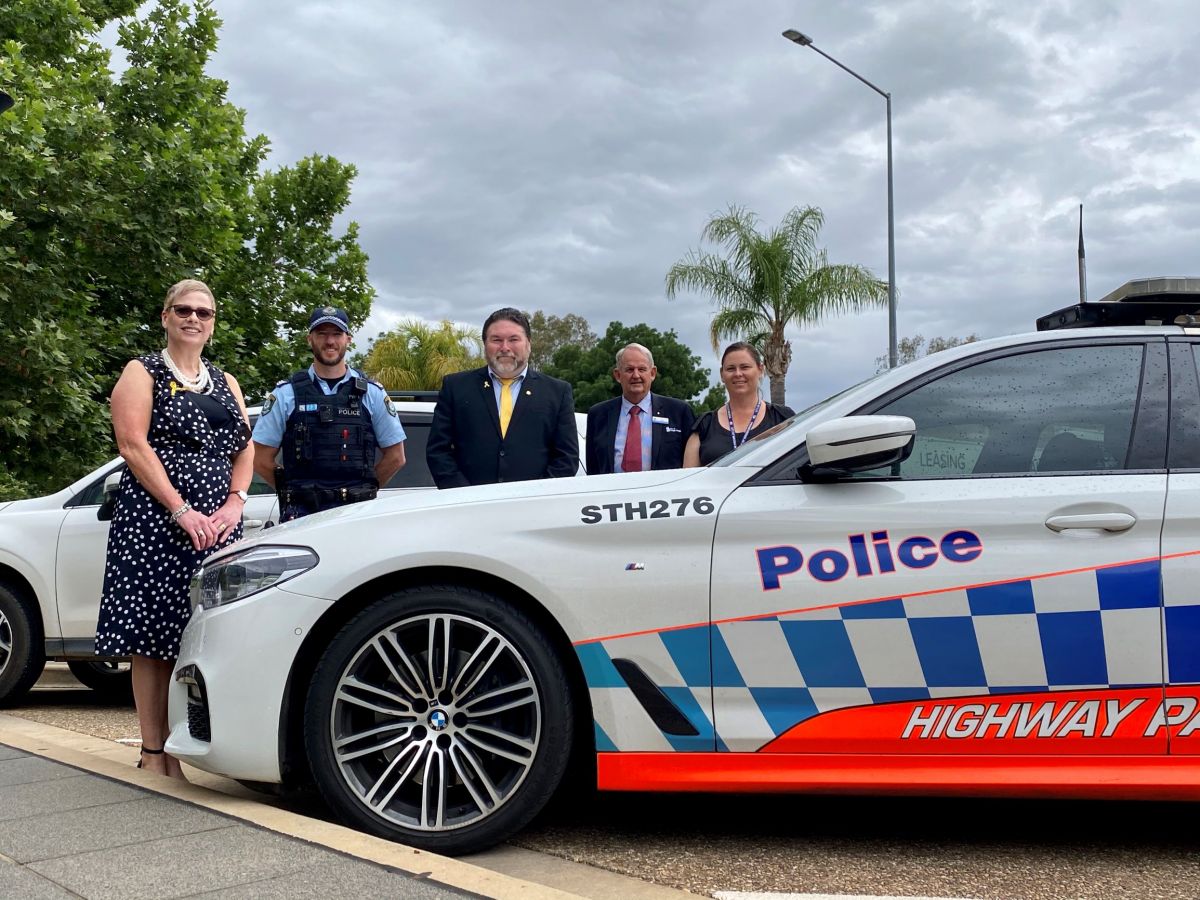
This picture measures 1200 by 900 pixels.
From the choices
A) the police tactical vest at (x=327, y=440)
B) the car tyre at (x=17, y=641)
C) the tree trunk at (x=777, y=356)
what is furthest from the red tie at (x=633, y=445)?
the tree trunk at (x=777, y=356)

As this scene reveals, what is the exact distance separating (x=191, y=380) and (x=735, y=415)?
2.68 m

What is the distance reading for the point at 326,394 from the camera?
5.08m

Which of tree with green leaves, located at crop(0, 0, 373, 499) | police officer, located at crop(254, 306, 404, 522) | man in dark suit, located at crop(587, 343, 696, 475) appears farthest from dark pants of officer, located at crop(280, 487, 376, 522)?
tree with green leaves, located at crop(0, 0, 373, 499)

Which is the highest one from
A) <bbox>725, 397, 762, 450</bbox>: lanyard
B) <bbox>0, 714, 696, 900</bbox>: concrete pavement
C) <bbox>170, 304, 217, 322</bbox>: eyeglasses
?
<bbox>170, 304, 217, 322</bbox>: eyeglasses

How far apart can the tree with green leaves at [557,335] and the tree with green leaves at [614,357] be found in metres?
2.06

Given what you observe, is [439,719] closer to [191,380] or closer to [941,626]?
[941,626]

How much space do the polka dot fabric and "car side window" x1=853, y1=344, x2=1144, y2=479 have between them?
2.52 meters

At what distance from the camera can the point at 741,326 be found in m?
25.5

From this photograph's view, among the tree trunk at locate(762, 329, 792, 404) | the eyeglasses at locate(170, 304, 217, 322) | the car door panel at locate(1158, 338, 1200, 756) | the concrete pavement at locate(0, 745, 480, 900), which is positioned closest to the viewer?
the concrete pavement at locate(0, 745, 480, 900)

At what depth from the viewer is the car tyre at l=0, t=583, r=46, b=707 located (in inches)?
255

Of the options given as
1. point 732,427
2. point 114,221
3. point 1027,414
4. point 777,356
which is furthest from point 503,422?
point 777,356

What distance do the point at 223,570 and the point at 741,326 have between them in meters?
22.5

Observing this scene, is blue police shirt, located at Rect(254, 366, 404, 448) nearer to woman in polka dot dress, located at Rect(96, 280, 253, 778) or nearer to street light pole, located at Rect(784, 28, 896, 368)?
woman in polka dot dress, located at Rect(96, 280, 253, 778)

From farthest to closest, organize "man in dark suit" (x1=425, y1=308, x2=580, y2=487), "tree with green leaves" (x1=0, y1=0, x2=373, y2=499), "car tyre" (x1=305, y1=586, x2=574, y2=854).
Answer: "tree with green leaves" (x1=0, y1=0, x2=373, y2=499) < "man in dark suit" (x1=425, y1=308, x2=580, y2=487) < "car tyre" (x1=305, y1=586, x2=574, y2=854)
